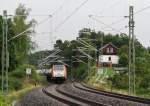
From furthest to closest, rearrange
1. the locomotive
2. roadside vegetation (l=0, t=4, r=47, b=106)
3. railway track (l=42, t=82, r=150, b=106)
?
the locomotive < roadside vegetation (l=0, t=4, r=47, b=106) < railway track (l=42, t=82, r=150, b=106)

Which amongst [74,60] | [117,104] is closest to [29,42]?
[74,60]

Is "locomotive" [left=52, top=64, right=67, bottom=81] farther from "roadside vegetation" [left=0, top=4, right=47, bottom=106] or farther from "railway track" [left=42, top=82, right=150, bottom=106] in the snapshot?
"railway track" [left=42, top=82, right=150, bottom=106]

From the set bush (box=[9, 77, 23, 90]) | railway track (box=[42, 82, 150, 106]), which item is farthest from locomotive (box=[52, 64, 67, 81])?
railway track (box=[42, 82, 150, 106])

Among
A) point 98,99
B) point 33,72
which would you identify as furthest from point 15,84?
point 98,99

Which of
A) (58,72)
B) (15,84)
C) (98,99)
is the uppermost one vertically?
(58,72)

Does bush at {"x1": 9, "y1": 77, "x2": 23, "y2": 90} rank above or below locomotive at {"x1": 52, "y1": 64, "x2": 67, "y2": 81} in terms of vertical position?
below

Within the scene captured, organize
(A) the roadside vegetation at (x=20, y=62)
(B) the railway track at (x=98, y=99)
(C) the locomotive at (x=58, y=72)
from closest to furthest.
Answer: (B) the railway track at (x=98, y=99), (A) the roadside vegetation at (x=20, y=62), (C) the locomotive at (x=58, y=72)

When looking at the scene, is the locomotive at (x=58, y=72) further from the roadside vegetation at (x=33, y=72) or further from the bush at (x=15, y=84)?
the bush at (x=15, y=84)

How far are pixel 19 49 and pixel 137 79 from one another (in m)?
38.9

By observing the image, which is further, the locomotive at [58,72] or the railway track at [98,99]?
A: the locomotive at [58,72]

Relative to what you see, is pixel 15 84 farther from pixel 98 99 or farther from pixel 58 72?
pixel 98 99

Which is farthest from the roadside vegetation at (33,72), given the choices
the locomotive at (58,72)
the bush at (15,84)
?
the locomotive at (58,72)

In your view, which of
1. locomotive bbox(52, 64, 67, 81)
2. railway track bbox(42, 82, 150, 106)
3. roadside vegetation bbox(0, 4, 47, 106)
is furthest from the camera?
locomotive bbox(52, 64, 67, 81)

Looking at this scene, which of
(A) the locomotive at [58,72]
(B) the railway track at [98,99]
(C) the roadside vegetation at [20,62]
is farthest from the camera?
(A) the locomotive at [58,72]
